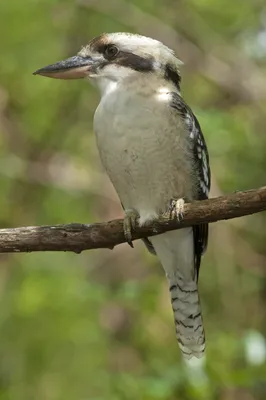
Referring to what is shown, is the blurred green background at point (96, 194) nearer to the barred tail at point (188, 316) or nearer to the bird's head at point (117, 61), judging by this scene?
the barred tail at point (188, 316)

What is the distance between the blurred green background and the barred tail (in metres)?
0.55

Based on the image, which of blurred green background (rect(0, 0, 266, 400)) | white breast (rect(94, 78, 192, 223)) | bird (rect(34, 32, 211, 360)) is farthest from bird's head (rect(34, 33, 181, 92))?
blurred green background (rect(0, 0, 266, 400))

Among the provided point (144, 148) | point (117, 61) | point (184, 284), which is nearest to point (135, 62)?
point (117, 61)

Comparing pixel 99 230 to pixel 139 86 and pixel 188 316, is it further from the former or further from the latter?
pixel 188 316

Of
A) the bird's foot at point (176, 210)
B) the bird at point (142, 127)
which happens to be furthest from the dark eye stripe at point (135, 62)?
the bird's foot at point (176, 210)

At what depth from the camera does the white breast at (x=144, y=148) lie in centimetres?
251

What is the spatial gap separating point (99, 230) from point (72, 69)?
2.38 feet

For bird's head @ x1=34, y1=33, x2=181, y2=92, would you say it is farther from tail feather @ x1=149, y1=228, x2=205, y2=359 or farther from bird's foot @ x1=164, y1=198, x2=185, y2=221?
tail feather @ x1=149, y1=228, x2=205, y2=359

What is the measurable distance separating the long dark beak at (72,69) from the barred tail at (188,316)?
0.92 meters

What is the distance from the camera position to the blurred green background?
407 centimetres

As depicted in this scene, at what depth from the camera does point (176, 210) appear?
2.40m

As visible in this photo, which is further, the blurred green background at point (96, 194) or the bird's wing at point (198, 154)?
the blurred green background at point (96, 194)

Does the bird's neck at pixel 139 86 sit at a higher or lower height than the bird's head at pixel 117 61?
lower

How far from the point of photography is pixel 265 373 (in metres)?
2.71
